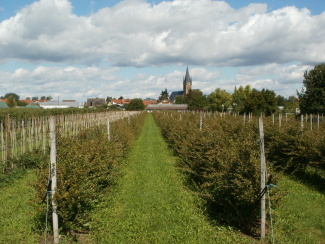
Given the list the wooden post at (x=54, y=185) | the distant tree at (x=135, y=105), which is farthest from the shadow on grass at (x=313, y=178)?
the distant tree at (x=135, y=105)

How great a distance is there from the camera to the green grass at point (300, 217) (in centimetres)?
517

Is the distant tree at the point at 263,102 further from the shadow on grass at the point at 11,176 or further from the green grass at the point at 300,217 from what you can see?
the shadow on grass at the point at 11,176

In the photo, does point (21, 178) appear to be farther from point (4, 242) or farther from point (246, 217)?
point (246, 217)

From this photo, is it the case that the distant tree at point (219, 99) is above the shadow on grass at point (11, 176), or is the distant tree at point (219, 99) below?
above

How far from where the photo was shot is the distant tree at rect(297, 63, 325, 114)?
3388cm

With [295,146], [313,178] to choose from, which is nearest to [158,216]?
[313,178]

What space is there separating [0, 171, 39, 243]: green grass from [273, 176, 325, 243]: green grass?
450 cm

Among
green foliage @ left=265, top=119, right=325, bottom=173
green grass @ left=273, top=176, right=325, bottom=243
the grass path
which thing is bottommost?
green grass @ left=273, top=176, right=325, bottom=243

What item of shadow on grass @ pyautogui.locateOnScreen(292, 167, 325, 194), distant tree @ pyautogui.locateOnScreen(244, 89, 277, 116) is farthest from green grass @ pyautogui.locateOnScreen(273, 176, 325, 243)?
distant tree @ pyautogui.locateOnScreen(244, 89, 277, 116)

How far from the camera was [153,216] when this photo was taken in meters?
6.16

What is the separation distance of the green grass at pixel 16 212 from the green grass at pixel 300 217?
4.50m

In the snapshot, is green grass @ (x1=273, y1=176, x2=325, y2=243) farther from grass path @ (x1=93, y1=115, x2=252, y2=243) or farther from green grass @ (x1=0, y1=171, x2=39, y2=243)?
green grass @ (x1=0, y1=171, x2=39, y2=243)

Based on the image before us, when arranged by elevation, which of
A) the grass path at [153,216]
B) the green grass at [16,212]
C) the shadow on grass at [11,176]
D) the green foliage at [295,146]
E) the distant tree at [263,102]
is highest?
the distant tree at [263,102]

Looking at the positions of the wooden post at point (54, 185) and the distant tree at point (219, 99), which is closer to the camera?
the wooden post at point (54, 185)
